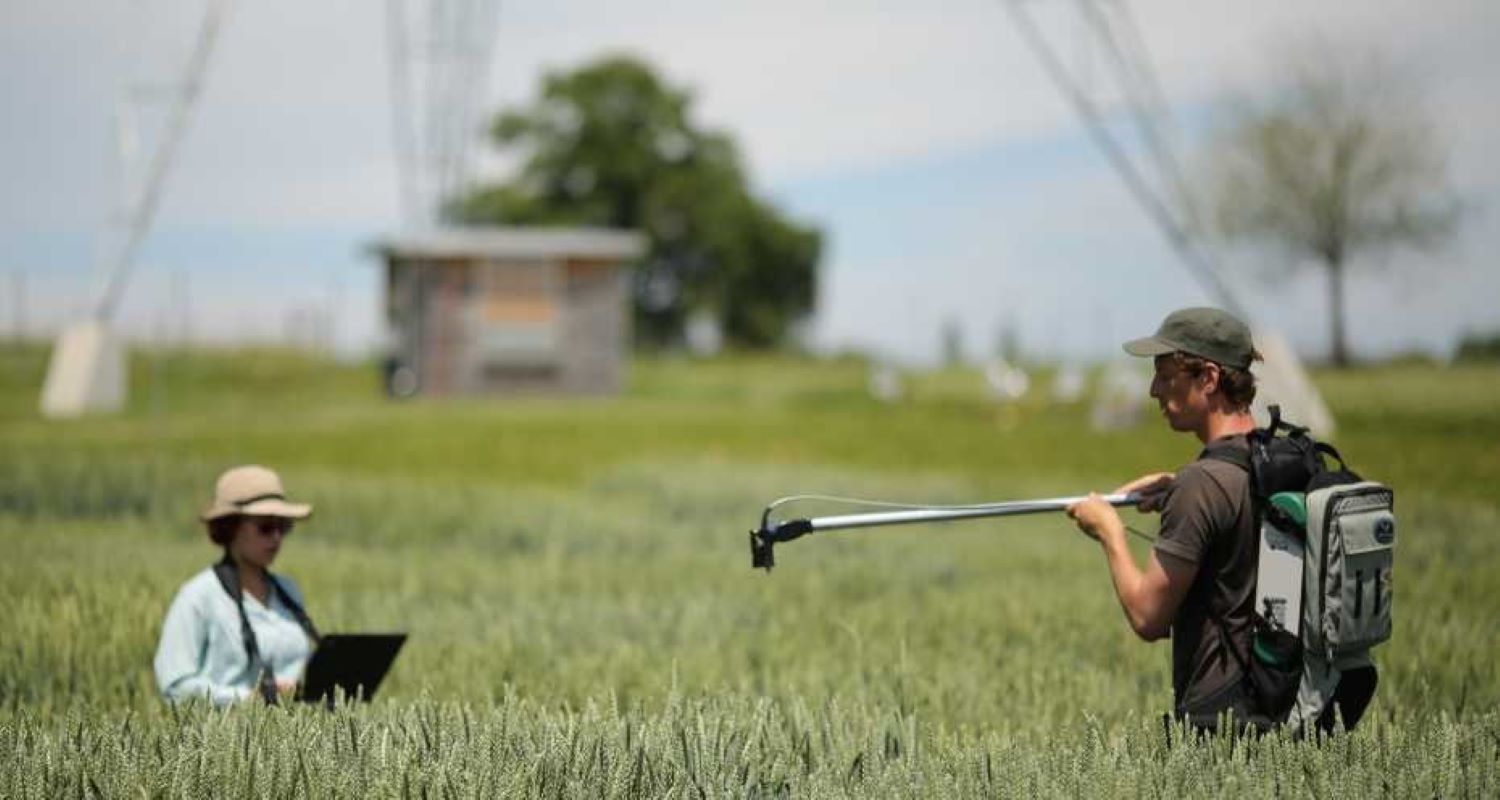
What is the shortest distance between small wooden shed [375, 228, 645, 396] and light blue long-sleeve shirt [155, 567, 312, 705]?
32.0 meters

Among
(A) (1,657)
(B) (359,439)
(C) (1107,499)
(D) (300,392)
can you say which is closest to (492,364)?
(D) (300,392)

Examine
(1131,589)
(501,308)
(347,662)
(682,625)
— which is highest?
(501,308)

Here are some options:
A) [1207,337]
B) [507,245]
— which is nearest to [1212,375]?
[1207,337]

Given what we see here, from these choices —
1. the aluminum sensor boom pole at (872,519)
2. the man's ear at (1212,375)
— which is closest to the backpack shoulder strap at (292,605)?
the aluminum sensor boom pole at (872,519)

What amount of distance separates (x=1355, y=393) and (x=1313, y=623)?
84.0 ft

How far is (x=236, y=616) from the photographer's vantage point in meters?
5.87

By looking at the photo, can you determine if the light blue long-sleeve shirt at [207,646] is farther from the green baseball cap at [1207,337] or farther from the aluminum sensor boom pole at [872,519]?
the green baseball cap at [1207,337]

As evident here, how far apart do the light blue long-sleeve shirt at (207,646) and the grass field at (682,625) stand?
0.24 m

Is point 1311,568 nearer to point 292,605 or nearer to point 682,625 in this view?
point 292,605

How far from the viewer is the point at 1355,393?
28.2m

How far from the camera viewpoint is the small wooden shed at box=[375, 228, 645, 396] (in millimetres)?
37750

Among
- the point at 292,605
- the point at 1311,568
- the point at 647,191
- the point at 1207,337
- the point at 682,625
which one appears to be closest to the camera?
the point at 1311,568

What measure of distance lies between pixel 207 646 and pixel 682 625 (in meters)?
3.20

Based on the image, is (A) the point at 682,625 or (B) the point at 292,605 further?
(A) the point at 682,625
